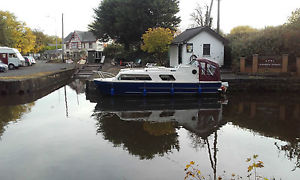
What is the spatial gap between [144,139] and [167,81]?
7330 millimetres

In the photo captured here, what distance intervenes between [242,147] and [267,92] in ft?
38.4

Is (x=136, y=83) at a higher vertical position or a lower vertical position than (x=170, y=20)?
lower

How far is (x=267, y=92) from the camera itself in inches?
700

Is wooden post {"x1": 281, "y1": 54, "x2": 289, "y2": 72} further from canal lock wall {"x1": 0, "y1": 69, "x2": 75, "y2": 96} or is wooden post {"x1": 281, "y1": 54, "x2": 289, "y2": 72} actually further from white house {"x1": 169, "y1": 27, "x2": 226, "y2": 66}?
canal lock wall {"x1": 0, "y1": 69, "x2": 75, "y2": 96}

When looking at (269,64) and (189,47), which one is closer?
(269,64)

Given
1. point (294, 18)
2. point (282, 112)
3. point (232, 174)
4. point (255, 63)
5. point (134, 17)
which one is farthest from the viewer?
point (134, 17)

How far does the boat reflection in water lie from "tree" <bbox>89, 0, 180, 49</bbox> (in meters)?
20.6

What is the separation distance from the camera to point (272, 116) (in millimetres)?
11336

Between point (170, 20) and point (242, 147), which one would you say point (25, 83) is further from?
point (170, 20)

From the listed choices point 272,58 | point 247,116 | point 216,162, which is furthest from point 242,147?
point 272,58

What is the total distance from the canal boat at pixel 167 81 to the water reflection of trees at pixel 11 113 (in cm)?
427

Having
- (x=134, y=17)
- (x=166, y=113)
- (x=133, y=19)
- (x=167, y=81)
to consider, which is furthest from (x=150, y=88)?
(x=134, y=17)

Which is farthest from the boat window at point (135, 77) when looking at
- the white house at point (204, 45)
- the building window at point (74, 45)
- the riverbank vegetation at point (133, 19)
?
the building window at point (74, 45)

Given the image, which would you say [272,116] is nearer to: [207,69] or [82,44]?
[207,69]
